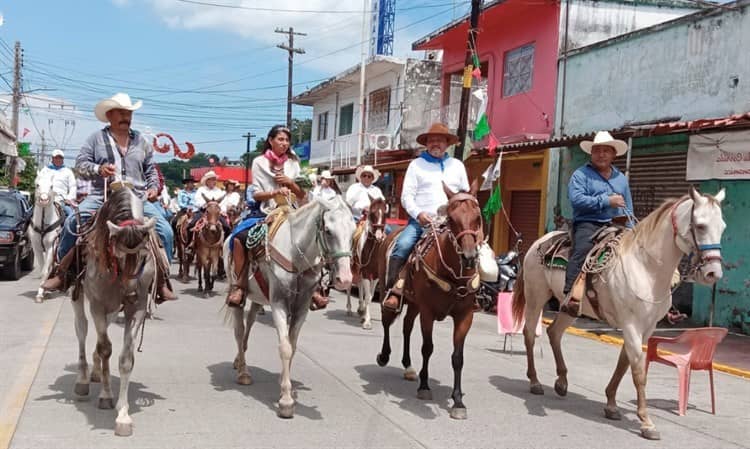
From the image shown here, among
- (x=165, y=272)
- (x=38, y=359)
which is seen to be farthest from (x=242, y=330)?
(x=38, y=359)

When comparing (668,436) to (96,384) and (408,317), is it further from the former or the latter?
(96,384)

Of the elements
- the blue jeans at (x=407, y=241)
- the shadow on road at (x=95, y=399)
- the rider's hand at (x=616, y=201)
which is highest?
the rider's hand at (x=616, y=201)

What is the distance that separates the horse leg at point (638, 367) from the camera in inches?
245

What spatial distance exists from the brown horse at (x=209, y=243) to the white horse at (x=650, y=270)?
949 centimetres

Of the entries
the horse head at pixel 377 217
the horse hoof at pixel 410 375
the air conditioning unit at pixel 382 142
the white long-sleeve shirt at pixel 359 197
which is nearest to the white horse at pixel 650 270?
the horse hoof at pixel 410 375

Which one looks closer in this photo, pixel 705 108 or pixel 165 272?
pixel 165 272

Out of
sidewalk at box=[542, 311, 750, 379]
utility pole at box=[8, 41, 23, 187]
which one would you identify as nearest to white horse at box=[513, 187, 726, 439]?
sidewalk at box=[542, 311, 750, 379]

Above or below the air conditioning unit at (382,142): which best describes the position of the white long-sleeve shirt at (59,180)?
below

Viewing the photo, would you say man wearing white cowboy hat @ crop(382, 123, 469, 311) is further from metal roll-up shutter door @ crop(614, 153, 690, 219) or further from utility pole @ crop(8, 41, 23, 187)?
utility pole @ crop(8, 41, 23, 187)

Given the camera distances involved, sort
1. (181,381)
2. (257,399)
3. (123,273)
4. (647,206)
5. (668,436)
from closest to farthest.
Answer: (123,273) → (668,436) → (257,399) → (181,381) → (647,206)

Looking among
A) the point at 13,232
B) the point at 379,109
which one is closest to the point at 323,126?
the point at 379,109

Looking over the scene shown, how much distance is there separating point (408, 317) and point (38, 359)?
4.16 m

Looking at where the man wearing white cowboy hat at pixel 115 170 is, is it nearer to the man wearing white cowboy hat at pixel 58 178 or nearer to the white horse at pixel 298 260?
the white horse at pixel 298 260

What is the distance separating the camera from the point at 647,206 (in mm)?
14742
